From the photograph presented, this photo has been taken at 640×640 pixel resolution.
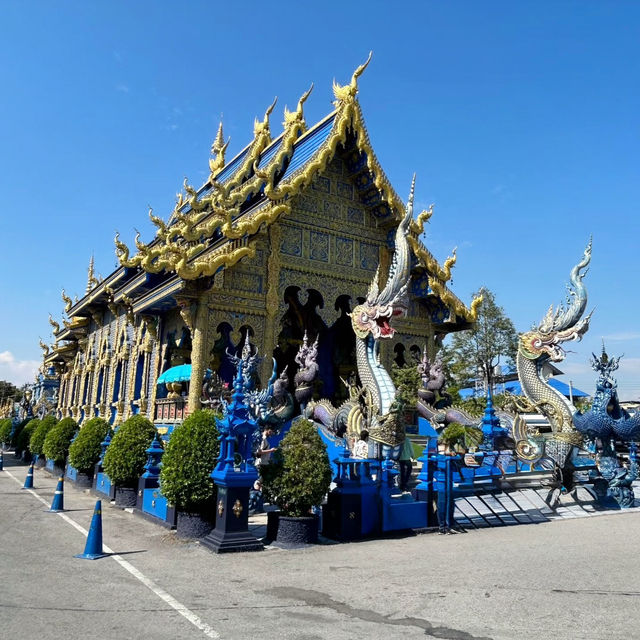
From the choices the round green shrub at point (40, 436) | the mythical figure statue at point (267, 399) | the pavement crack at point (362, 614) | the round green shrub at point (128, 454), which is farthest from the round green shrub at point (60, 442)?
the pavement crack at point (362, 614)

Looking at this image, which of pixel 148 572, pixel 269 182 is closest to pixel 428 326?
pixel 269 182

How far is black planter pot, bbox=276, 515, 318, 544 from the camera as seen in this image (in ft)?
25.2

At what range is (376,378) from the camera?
43.1 feet

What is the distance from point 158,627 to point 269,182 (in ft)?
41.3

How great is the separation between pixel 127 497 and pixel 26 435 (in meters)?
15.3

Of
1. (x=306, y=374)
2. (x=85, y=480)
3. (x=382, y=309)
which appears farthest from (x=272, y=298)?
(x=85, y=480)

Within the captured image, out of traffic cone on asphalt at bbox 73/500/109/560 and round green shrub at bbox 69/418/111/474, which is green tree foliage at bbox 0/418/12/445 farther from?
traffic cone on asphalt at bbox 73/500/109/560

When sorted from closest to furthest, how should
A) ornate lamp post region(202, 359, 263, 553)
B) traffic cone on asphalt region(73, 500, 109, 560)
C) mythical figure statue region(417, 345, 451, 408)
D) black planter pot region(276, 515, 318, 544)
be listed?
traffic cone on asphalt region(73, 500, 109, 560), ornate lamp post region(202, 359, 263, 553), black planter pot region(276, 515, 318, 544), mythical figure statue region(417, 345, 451, 408)

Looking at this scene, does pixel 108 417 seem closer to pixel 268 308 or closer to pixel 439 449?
pixel 268 308

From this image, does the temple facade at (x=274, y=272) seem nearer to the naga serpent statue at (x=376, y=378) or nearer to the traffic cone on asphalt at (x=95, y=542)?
the naga serpent statue at (x=376, y=378)

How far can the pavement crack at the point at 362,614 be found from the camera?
14.0 ft

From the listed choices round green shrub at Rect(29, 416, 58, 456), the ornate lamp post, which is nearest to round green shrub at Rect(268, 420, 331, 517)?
the ornate lamp post

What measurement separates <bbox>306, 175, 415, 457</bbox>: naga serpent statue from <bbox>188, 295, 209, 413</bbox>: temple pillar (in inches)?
112

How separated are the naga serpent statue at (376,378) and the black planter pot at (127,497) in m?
4.55
